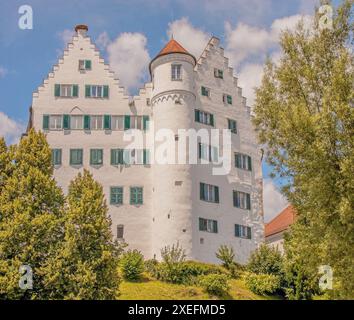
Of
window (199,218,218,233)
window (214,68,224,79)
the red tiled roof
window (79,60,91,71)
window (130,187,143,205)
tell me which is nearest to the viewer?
window (199,218,218,233)

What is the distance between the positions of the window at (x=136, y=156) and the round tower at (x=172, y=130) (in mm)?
1127

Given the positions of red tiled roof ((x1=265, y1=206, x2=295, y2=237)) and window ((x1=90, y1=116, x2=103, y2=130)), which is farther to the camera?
red tiled roof ((x1=265, y1=206, x2=295, y2=237))

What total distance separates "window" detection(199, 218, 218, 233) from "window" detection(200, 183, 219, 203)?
1974 mm

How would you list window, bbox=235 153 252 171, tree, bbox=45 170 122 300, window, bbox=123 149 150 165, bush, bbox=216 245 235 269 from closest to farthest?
tree, bbox=45 170 122 300 → bush, bbox=216 245 235 269 → window, bbox=123 149 150 165 → window, bbox=235 153 252 171

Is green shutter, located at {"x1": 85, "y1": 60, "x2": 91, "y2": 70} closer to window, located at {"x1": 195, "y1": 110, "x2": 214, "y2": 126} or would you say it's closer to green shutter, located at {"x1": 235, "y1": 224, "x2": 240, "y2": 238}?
window, located at {"x1": 195, "y1": 110, "x2": 214, "y2": 126}

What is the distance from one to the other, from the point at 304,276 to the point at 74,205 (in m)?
19.0

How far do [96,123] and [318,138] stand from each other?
31.2m

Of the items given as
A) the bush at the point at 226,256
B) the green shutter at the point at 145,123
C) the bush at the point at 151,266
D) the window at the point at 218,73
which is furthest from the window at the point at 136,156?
the window at the point at 218,73

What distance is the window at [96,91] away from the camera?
52156 millimetres

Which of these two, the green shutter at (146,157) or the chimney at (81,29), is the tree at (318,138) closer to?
the green shutter at (146,157)

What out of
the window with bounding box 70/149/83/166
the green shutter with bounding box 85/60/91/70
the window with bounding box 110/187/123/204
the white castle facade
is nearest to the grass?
the white castle facade

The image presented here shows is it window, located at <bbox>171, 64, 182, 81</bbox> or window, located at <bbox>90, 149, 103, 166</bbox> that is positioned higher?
window, located at <bbox>171, 64, 182, 81</bbox>

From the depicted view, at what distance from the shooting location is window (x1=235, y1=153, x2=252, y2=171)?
177 feet

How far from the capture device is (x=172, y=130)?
50.1m
